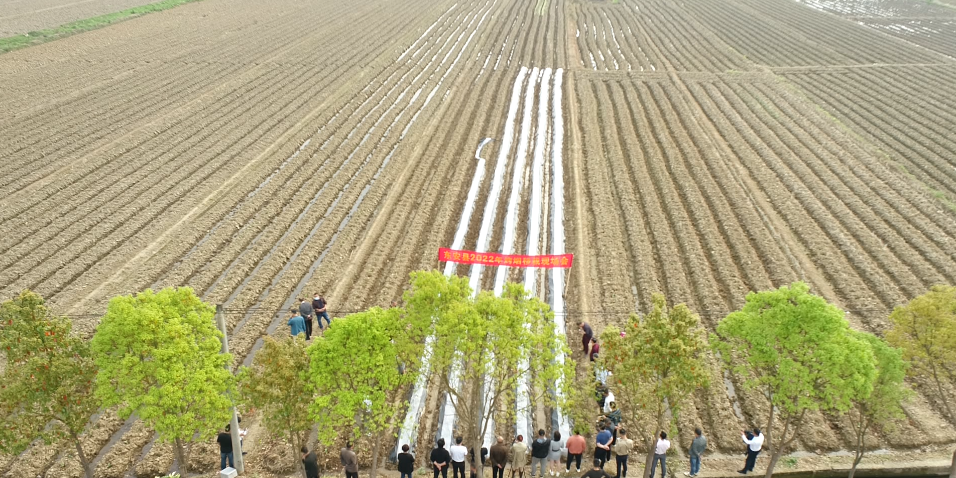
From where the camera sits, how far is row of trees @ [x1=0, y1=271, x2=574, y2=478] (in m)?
10.2

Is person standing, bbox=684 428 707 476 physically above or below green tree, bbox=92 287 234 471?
below

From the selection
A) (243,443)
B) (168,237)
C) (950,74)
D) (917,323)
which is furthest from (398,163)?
(950,74)

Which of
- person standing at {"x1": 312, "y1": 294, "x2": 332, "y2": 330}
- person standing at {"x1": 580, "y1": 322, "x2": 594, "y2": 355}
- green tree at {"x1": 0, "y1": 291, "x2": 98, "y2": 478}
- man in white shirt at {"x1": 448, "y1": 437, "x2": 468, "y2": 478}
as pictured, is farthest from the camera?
person standing at {"x1": 312, "y1": 294, "x2": 332, "y2": 330}

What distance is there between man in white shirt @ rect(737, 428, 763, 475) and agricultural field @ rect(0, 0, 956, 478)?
60 centimetres

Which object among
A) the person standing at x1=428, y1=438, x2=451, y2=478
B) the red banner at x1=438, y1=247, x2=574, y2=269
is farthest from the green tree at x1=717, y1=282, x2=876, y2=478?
the red banner at x1=438, y1=247, x2=574, y2=269

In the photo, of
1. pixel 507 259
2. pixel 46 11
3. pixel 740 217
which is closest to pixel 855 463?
Result: pixel 507 259

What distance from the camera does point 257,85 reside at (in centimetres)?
3991

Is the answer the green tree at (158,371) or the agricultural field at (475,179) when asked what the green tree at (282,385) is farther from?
the agricultural field at (475,179)

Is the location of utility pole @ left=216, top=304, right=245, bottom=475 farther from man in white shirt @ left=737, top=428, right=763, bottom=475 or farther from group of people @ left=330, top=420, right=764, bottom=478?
man in white shirt @ left=737, top=428, right=763, bottom=475

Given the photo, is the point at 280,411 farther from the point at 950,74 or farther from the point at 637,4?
the point at 637,4

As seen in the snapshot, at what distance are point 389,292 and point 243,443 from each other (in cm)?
663

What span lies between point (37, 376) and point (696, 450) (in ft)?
40.4

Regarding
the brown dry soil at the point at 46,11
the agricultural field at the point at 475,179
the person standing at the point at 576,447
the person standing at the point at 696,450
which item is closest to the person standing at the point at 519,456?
the person standing at the point at 576,447

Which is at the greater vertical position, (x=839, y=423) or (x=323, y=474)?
(x=323, y=474)
